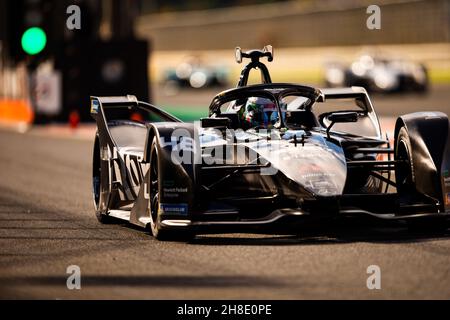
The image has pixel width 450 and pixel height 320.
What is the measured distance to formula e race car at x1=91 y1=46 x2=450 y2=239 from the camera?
884 centimetres

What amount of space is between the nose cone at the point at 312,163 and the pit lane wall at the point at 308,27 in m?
37.5

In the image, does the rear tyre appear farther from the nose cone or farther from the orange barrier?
the orange barrier

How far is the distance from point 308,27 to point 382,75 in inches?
766

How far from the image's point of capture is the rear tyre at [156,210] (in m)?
9.02

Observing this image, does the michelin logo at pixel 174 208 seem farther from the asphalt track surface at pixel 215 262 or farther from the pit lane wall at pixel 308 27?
the pit lane wall at pixel 308 27

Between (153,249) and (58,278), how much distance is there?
1264 mm

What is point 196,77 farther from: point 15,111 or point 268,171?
point 268,171

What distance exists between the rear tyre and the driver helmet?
106 centimetres

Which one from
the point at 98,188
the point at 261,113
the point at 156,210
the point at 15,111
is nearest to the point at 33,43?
the point at 15,111

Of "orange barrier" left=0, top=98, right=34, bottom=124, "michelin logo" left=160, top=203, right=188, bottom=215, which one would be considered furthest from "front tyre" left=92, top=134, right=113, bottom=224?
"orange barrier" left=0, top=98, right=34, bottom=124

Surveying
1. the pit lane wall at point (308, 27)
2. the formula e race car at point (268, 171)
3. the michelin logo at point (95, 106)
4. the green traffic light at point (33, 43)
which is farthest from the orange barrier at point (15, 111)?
the pit lane wall at point (308, 27)

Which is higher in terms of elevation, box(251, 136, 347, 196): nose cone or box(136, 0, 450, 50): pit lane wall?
box(136, 0, 450, 50): pit lane wall

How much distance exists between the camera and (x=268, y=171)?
9078 millimetres

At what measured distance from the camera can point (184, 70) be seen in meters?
50.1
